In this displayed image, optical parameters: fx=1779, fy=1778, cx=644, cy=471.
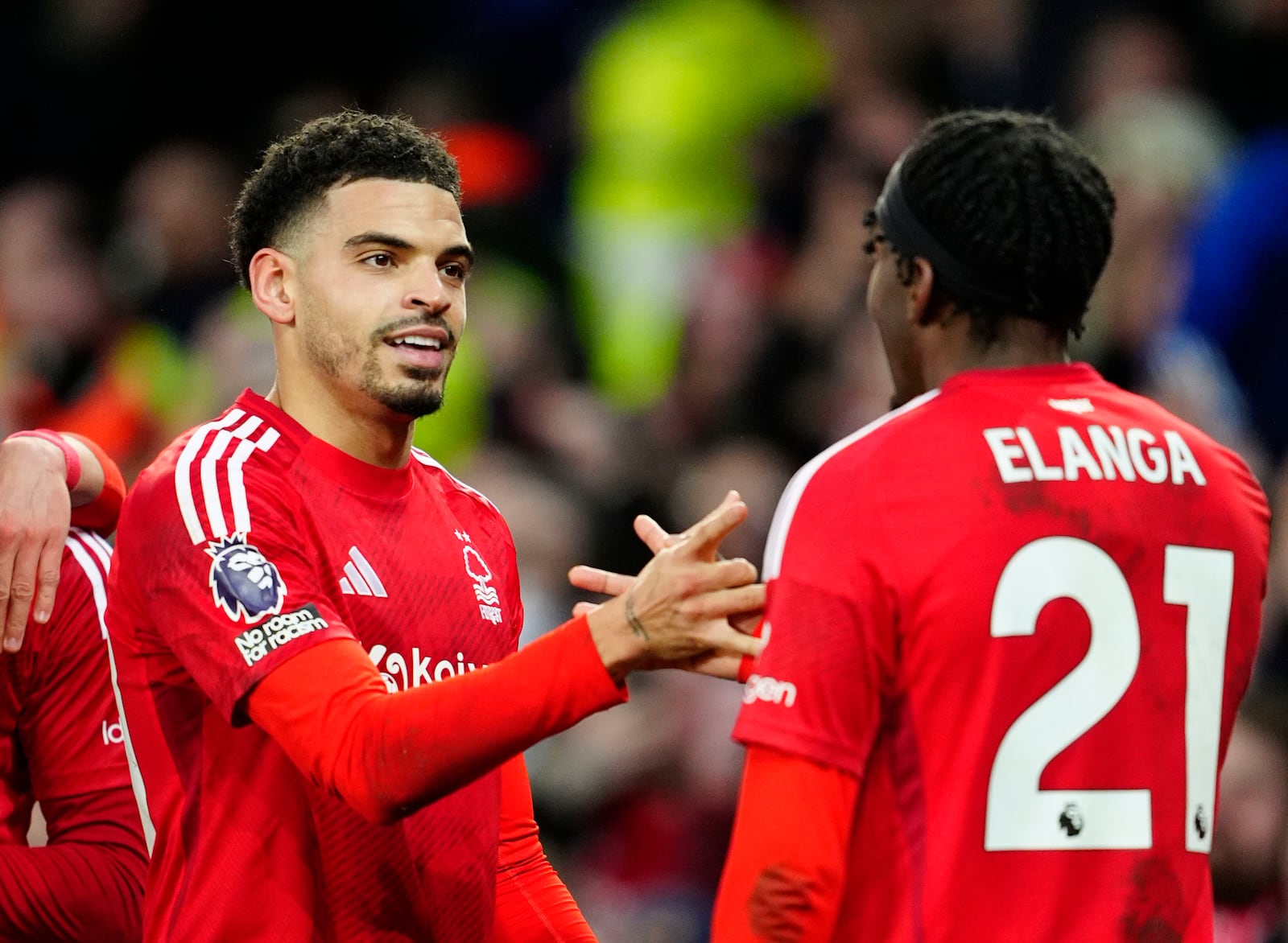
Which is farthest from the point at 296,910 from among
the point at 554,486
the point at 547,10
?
the point at 547,10

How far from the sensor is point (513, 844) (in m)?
3.41

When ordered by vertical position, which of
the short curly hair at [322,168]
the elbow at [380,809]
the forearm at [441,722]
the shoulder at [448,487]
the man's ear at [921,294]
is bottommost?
the elbow at [380,809]

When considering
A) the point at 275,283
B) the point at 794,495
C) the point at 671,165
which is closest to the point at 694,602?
the point at 794,495

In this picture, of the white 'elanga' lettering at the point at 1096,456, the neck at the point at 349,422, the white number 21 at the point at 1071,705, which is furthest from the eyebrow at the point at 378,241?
the white number 21 at the point at 1071,705

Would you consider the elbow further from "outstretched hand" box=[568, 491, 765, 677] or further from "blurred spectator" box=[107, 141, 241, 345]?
"blurred spectator" box=[107, 141, 241, 345]

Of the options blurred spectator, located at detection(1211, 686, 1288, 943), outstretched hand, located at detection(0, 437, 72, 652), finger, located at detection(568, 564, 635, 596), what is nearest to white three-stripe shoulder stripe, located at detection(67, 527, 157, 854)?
outstretched hand, located at detection(0, 437, 72, 652)

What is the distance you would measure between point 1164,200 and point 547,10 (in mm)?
3400

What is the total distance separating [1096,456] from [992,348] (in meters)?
0.23

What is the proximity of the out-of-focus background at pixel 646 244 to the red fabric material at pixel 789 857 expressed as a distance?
3.11m

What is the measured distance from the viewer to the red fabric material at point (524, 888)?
11.0 ft

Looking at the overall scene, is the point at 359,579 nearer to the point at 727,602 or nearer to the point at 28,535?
the point at 28,535

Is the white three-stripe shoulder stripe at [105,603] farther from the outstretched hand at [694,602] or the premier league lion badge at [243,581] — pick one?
the outstretched hand at [694,602]

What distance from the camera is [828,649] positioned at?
243cm

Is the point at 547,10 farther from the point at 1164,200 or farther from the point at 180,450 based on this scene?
the point at 180,450
